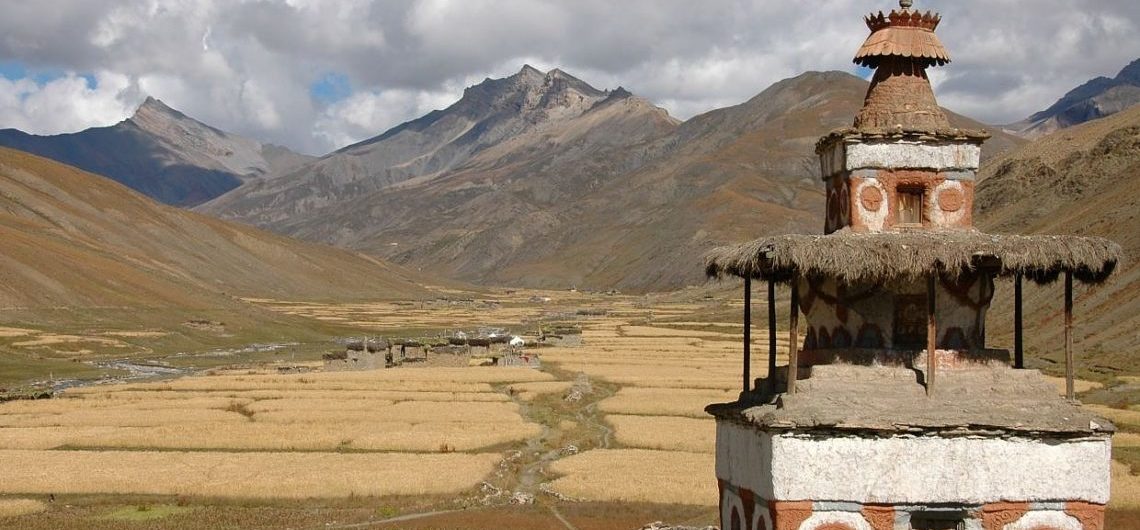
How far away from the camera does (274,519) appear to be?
29.1 metres

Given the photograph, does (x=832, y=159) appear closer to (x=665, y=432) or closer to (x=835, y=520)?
(x=835, y=520)

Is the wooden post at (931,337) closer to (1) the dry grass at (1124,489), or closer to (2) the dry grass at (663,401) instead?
(1) the dry grass at (1124,489)

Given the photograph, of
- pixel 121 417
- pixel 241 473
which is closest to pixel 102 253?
pixel 121 417

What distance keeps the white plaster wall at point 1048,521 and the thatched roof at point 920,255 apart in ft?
A: 10.9

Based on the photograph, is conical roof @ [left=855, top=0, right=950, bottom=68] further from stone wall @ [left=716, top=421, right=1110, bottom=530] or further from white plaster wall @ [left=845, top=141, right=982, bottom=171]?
stone wall @ [left=716, top=421, right=1110, bottom=530]

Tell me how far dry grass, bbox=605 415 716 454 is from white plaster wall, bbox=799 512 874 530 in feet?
74.3

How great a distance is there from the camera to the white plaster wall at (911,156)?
17.2 meters

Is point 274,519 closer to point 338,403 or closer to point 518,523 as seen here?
point 518,523

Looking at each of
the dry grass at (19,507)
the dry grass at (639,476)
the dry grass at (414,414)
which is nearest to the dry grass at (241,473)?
the dry grass at (19,507)

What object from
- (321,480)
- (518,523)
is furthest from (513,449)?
(518,523)

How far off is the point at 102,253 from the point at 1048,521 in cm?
14433

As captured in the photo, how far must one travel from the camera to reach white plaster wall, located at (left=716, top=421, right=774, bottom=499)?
16078mm

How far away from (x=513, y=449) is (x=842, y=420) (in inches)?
983

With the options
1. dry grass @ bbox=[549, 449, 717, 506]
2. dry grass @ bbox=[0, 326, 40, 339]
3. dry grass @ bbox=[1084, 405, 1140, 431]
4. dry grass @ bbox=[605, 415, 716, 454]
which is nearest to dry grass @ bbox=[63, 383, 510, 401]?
dry grass @ bbox=[605, 415, 716, 454]
